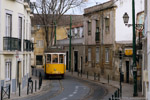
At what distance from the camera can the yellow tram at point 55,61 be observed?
3434 centimetres

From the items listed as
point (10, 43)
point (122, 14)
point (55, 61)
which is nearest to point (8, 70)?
point (10, 43)

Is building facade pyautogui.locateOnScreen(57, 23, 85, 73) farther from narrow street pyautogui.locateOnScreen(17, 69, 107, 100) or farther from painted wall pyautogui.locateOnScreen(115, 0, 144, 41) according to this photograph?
narrow street pyautogui.locateOnScreen(17, 69, 107, 100)

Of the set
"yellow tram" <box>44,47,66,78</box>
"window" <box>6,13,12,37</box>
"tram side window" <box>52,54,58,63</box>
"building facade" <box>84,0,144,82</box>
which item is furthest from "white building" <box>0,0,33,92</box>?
"building facade" <box>84,0,144,82</box>

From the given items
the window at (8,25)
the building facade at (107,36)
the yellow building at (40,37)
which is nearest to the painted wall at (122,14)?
the building facade at (107,36)

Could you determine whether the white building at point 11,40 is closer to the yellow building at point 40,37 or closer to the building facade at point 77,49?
the building facade at point 77,49

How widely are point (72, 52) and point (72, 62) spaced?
1.52 metres

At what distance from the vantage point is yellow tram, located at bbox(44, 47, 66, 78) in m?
34.3

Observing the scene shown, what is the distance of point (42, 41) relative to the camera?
6191 cm

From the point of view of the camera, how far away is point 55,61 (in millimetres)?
34469

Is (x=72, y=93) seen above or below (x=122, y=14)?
below

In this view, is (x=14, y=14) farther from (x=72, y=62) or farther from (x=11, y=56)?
(x=72, y=62)

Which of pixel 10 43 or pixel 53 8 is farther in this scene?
pixel 53 8

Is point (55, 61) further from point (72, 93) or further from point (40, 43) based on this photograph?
point (40, 43)

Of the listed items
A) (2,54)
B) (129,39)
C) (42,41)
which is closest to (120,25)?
(129,39)
